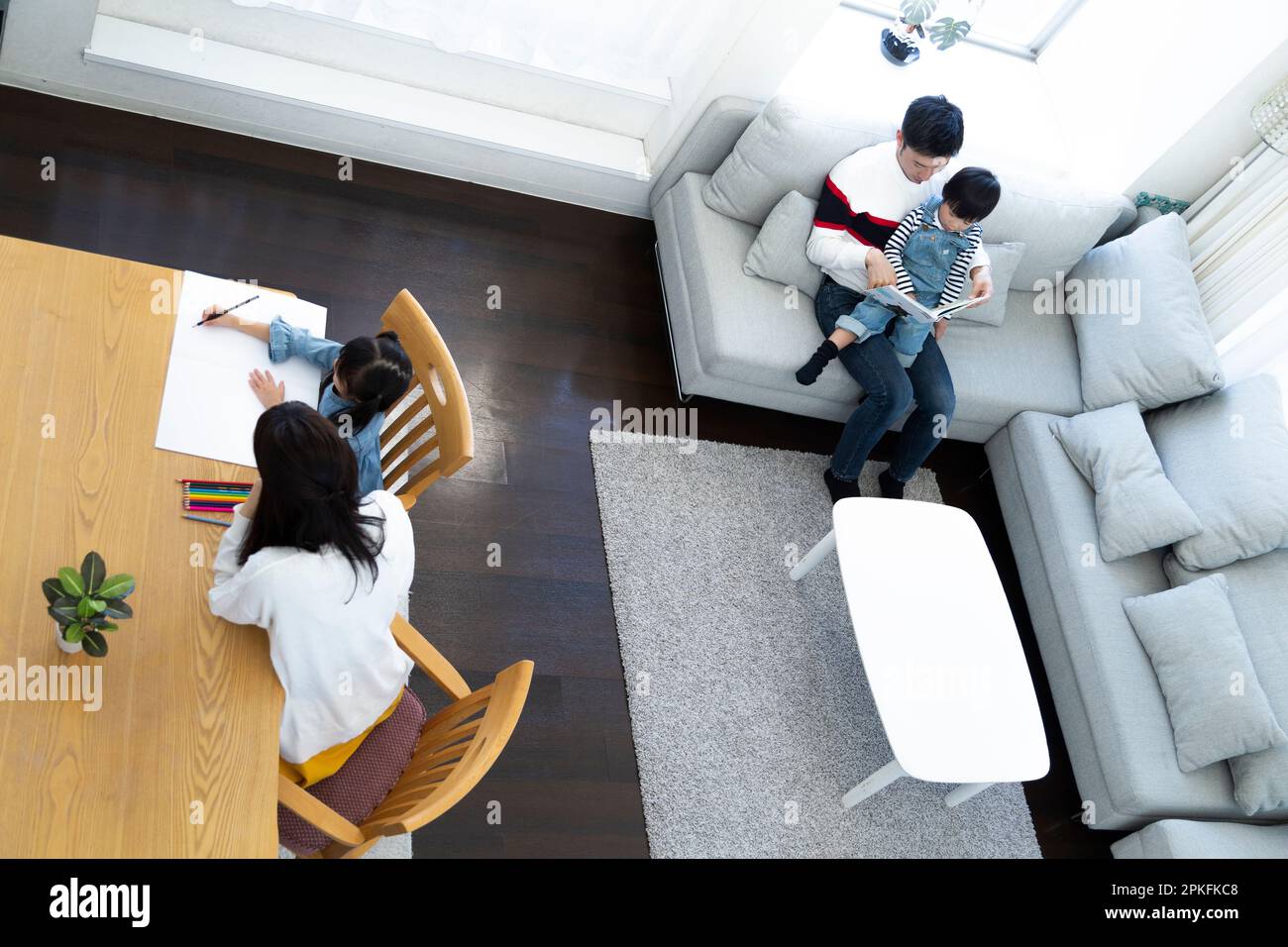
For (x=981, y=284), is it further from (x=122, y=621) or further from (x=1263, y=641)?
(x=122, y=621)

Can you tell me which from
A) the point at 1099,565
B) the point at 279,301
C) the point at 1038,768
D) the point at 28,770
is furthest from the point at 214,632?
the point at 1099,565

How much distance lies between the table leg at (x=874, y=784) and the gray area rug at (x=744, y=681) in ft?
0.13

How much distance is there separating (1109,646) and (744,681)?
1053 millimetres

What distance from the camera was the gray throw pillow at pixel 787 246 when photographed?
10.7 feet

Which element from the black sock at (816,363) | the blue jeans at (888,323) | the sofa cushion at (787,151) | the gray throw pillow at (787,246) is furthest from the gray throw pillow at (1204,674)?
the sofa cushion at (787,151)

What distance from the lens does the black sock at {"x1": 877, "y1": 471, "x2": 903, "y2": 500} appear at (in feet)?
11.3

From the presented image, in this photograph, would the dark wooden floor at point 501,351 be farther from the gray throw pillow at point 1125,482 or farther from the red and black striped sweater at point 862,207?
the red and black striped sweater at point 862,207

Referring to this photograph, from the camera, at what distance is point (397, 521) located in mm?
1760

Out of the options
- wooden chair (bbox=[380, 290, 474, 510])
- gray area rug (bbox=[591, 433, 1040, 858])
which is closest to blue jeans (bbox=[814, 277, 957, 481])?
gray area rug (bbox=[591, 433, 1040, 858])

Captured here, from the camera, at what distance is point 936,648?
273 cm

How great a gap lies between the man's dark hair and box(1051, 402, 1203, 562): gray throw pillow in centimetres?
101

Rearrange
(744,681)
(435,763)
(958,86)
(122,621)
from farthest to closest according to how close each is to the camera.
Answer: (958,86) < (744,681) < (435,763) < (122,621)

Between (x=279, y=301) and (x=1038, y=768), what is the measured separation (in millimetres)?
2086

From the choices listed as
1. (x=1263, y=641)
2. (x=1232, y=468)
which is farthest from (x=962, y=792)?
(x=1232, y=468)
